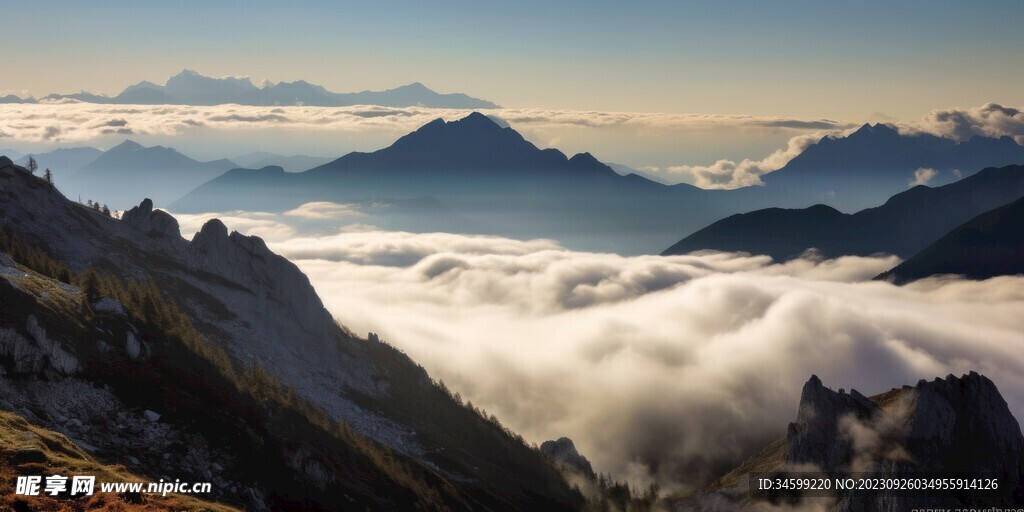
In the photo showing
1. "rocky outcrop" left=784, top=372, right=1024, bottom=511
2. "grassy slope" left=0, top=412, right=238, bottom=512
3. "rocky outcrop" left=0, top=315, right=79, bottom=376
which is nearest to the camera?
"grassy slope" left=0, top=412, right=238, bottom=512

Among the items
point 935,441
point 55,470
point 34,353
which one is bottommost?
point 935,441

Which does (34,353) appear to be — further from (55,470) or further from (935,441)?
(935,441)

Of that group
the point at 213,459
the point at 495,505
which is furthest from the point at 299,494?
the point at 495,505

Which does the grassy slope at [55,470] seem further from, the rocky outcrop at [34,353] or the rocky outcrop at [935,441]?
the rocky outcrop at [935,441]

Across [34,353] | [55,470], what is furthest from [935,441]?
[34,353]

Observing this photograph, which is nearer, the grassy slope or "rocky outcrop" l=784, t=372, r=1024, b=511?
the grassy slope

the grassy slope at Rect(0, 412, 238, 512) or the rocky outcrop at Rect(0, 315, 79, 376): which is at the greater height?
the rocky outcrop at Rect(0, 315, 79, 376)

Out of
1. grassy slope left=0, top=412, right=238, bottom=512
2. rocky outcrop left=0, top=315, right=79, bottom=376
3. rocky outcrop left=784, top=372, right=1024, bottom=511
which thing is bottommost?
rocky outcrop left=784, top=372, right=1024, bottom=511

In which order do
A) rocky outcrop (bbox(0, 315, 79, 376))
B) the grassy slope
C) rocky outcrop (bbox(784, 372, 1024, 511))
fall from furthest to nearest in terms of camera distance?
1. rocky outcrop (bbox(784, 372, 1024, 511))
2. rocky outcrop (bbox(0, 315, 79, 376))
3. the grassy slope

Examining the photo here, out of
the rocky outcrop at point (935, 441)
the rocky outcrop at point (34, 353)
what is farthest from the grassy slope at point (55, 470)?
the rocky outcrop at point (935, 441)

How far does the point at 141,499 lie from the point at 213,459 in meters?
29.5

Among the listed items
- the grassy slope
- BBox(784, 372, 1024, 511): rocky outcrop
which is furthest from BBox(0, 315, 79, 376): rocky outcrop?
BBox(784, 372, 1024, 511): rocky outcrop

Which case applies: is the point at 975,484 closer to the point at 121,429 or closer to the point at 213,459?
the point at 213,459

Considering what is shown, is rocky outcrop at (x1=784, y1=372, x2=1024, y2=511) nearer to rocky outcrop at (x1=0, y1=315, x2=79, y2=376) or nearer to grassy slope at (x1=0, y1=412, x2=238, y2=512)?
grassy slope at (x1=0, y1=412, x2=238, y2=512)
